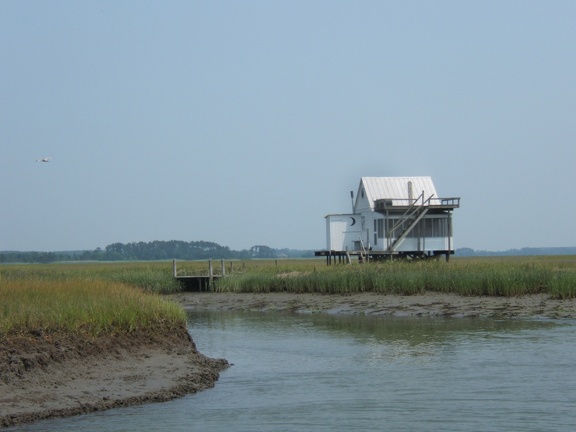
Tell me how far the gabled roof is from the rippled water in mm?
31520

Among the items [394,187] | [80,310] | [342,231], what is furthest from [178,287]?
[80,310]

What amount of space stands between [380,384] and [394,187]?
43698mm

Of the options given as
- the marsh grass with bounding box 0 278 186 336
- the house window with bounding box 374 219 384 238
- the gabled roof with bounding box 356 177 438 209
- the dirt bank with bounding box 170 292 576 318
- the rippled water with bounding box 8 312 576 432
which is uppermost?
the gabled roof with bounding box 356 177 438 209

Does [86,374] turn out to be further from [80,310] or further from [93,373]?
[80,310]

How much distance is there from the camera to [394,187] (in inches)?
2431

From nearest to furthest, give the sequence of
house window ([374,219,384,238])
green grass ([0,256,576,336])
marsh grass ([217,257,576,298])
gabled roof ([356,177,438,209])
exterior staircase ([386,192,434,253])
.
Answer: green grass ([0,256,576,336]), marsh grass ([217,257,576,298]), exterior staircase ([386,192,434,253]), house window ([374,219,384,238]), gabled roof ([356,177,438,209])

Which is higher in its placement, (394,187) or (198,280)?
(394,187)

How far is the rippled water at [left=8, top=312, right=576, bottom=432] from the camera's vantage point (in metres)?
15.2

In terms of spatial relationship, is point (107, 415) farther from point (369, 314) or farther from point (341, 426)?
point (369, 314)

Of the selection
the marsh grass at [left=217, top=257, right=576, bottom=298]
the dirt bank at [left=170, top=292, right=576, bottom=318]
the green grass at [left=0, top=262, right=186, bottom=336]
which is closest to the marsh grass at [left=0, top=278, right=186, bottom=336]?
the green grass at [left=0, top=262, right=186, bottom=336]

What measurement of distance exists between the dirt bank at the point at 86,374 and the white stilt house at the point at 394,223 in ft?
120

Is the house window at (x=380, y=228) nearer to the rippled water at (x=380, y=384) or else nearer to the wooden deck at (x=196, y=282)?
the wooden deck at (x=196, y=282)

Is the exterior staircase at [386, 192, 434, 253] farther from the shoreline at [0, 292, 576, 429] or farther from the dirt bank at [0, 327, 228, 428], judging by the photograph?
the dirt bank at [0, 327, 228, 428]

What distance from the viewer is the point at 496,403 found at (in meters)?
16.5
